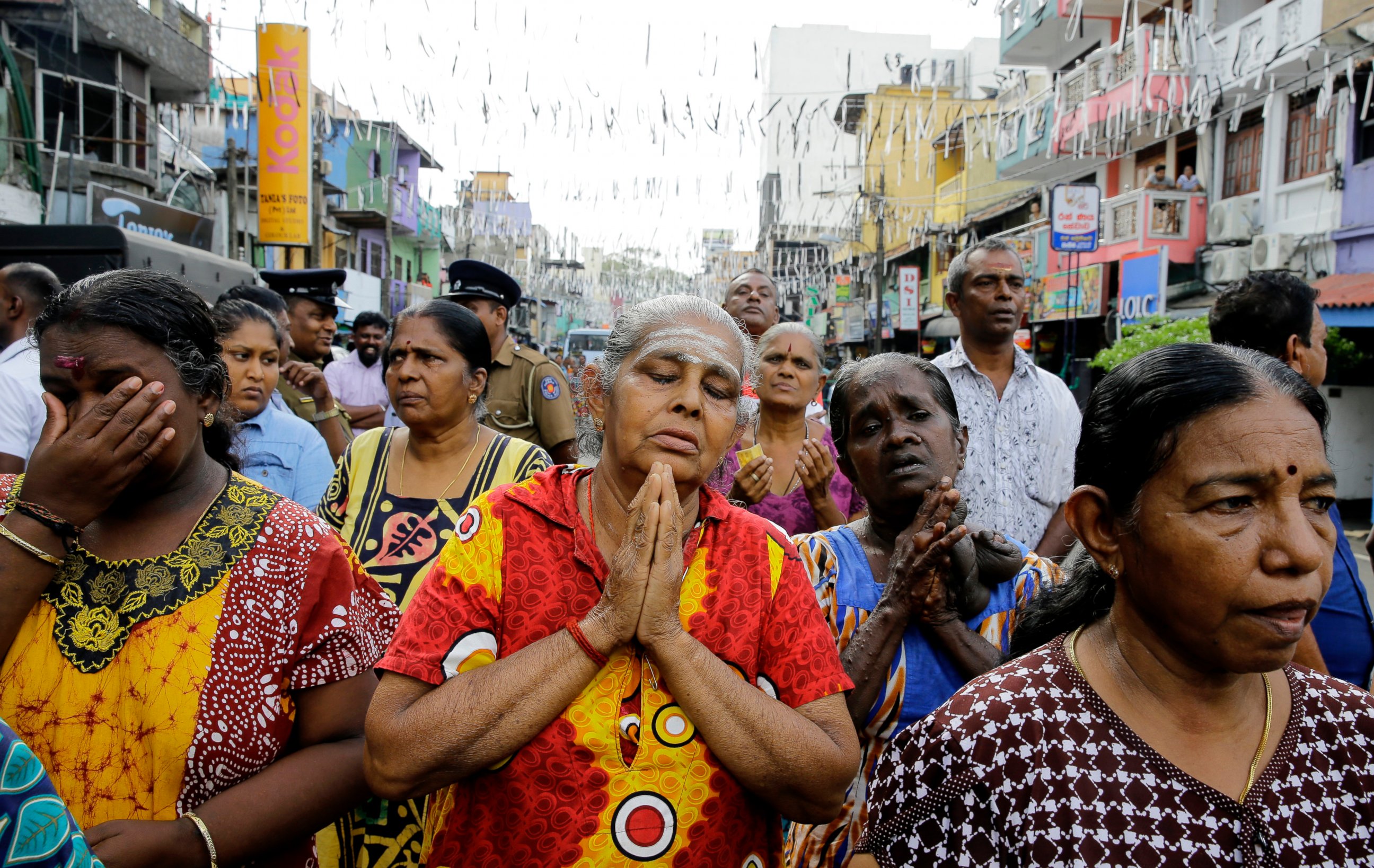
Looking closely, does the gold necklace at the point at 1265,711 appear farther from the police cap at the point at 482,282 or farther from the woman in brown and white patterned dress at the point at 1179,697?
the police cap at the point at 482,282

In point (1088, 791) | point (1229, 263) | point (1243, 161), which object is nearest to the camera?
point (1088, 791)

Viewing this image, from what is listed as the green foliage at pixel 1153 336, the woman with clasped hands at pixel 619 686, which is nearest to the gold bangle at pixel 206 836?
the woman with clasped hands at pixel 619 686

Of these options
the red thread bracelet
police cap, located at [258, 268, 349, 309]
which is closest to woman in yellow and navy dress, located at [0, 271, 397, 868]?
the red thread bracelet

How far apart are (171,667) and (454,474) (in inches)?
62.3

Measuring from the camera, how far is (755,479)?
3242 mm

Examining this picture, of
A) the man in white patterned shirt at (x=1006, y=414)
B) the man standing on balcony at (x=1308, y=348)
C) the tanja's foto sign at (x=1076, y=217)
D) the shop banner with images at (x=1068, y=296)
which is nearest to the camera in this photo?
the man standing on balcony at (x=1308, y=348)

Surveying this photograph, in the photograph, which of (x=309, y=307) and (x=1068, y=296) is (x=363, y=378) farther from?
(x=1068, y=296)

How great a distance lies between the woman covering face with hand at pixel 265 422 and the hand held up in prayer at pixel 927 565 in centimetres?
234

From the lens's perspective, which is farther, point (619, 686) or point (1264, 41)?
point (1264, 41)

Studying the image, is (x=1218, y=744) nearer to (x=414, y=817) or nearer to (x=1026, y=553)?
(x=1026, y=553)

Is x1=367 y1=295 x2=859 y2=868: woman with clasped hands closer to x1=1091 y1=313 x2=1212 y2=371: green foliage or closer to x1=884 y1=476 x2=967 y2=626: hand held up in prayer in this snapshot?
x1=884 y1=476 x2=967 y2=626: hand held up in prayer

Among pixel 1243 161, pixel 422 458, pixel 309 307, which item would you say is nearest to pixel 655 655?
pixel 422 458

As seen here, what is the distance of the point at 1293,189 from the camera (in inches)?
536

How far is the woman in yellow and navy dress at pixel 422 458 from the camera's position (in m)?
2.87
